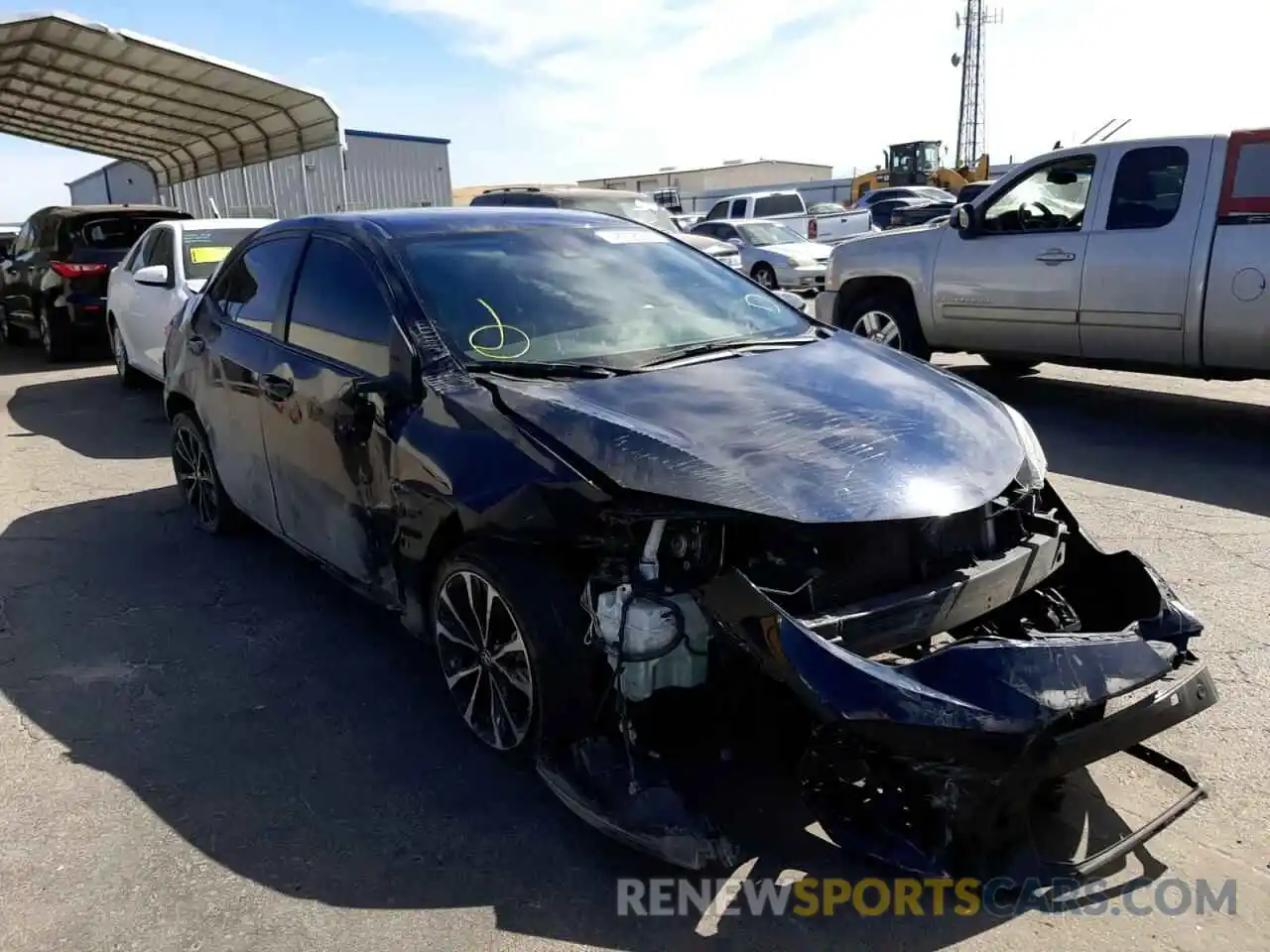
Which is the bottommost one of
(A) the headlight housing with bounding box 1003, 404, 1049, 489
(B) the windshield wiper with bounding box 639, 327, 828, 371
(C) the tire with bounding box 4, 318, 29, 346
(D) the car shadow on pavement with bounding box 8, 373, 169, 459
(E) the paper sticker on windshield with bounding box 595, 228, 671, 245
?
(D) the car shadow on pavement with bounding box 8, 373, 169, 459

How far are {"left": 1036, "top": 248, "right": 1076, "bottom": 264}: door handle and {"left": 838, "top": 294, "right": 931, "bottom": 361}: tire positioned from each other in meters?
1.23

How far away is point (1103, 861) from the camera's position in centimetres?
249

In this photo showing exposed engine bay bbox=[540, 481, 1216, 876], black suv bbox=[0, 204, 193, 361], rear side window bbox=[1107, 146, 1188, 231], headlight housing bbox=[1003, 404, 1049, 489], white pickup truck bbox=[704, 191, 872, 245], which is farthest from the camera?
white pickup truck bbox=[704, 191, 872, 245]

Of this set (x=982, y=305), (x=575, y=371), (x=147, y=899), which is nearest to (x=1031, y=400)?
(x=982, y=305)

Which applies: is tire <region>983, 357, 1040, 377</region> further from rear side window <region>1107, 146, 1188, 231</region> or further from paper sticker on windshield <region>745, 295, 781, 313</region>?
paper sticker on windshield <region>745, 295, 781, 313</region>

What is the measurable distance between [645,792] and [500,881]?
0.46m

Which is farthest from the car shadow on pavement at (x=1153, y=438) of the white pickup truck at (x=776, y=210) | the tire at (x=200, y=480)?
the white pickup truck at (x=776, y=210)

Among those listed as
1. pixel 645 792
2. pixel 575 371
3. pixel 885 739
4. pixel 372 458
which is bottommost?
pixel 645 792

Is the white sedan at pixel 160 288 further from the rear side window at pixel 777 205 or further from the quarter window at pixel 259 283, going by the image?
the rear side window at pixel 777 205

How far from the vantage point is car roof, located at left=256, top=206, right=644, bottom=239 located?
3947 millimetres

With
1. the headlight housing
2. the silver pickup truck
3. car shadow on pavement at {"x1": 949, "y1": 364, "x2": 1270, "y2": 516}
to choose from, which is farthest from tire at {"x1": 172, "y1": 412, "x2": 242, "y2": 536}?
the silver pickup truck

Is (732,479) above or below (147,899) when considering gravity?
above

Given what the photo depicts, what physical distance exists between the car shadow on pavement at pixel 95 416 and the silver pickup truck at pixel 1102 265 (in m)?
6.03

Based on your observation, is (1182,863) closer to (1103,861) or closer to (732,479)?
(1103,861)
